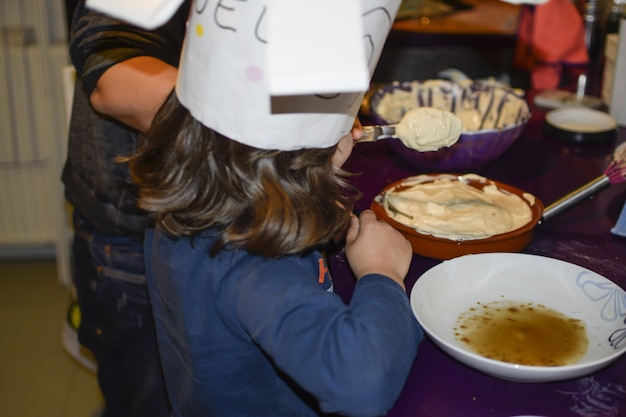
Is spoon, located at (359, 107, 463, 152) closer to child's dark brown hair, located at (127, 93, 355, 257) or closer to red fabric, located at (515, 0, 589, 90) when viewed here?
child's dark brown hair, located at (127, 93, 355, 257)

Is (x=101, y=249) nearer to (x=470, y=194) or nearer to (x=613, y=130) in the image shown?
(x=470, y=194)

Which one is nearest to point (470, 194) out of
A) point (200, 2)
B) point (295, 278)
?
point (295, 278)

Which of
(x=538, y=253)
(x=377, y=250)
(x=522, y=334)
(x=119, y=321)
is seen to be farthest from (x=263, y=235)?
(x=119, y=321)

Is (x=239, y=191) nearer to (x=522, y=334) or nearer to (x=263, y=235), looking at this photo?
(x=263, y=235)

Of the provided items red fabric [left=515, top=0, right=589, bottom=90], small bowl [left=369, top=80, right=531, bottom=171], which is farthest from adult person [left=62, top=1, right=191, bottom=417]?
red fabric [left=515, top=0, right=589, bottom=90]

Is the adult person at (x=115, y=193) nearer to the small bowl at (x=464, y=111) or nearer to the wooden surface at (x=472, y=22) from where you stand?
the small bowl at (x=464, y=111)

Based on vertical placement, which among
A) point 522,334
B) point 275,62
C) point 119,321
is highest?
point 275,62

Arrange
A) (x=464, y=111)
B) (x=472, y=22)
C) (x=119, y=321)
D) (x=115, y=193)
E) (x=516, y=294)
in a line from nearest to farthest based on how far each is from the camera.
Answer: (x=516, y=294) < (x=115, y=193) < (x=119, y=321) < (x=464, y=111) < (x=472, y=22)

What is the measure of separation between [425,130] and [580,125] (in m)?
0.62

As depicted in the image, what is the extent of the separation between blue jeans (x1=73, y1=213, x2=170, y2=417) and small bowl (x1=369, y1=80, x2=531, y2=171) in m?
0.54

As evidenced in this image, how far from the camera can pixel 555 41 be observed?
1.95 meters

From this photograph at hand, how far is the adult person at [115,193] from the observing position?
1.06m

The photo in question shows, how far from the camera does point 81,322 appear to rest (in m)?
1.40

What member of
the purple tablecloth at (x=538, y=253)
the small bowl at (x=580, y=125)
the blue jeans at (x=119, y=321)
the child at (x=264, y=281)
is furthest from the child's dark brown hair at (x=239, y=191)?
the small bowl at (x=580, y=125)
